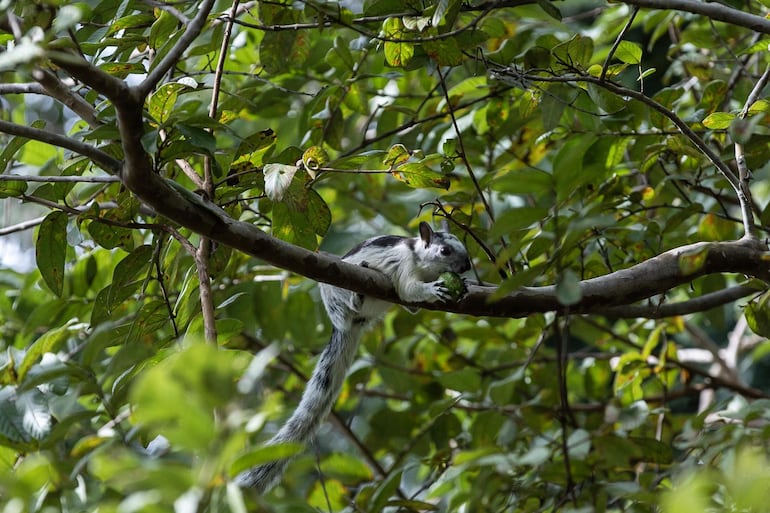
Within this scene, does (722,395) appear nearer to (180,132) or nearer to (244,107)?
(244,107)

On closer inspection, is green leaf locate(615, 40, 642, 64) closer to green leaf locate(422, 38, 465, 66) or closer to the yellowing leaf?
the yellowing leaf

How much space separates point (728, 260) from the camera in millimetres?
1650

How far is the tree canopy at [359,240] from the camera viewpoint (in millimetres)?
1241

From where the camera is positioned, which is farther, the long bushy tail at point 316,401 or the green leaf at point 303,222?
the long bushy tail at point 316,401

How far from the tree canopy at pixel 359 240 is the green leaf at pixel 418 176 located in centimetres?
1

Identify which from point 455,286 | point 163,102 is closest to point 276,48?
point 163,102

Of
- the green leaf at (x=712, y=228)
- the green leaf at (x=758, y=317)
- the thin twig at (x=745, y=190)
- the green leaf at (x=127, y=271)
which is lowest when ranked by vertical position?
the green leaf at (x=758, y=317)

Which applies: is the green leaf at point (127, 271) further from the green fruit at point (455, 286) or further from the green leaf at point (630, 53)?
the green leaf at point (630, 53)

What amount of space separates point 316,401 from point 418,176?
83cm

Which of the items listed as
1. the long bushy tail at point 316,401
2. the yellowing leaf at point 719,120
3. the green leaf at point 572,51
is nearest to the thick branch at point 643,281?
the yellowing leaf at point 719,120

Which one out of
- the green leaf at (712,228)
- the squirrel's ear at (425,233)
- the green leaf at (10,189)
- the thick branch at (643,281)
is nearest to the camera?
the thick branch at (643,281)

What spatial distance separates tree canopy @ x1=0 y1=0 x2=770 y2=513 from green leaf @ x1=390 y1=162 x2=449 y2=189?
0.01 metres

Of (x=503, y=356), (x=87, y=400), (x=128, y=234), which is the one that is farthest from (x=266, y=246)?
(x=503, y=356)

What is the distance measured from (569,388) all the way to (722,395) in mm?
1202
